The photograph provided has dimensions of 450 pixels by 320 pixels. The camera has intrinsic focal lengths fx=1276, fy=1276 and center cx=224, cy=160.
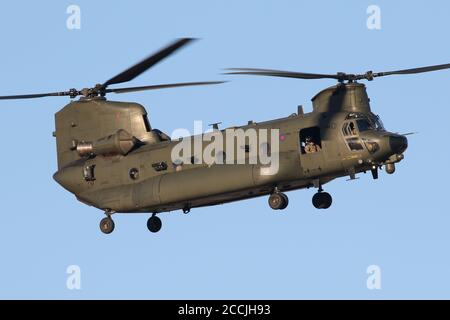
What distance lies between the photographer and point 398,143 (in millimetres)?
43438

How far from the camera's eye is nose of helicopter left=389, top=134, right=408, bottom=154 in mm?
43375

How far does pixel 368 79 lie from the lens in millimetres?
45500

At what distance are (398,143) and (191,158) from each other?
7.72 m

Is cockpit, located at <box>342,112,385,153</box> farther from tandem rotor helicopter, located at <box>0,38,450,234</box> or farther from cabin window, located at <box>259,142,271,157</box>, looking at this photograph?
cabin window, located at <box>259,142,271,157</box>

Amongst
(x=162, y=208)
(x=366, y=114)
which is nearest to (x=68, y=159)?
(x=162, y=208)

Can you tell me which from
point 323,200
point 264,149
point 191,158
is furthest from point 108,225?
point 323,200

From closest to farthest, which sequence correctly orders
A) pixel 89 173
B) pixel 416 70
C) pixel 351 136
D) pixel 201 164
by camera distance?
pixel 351 136 < pixel 416 70 < pixel 201 164 < pixel 89 173

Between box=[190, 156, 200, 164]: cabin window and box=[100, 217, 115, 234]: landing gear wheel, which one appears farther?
box=[100, 217, 115, 234]: landing gear wheel

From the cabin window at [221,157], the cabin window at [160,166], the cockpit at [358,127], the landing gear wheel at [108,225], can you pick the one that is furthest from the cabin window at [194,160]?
the cockpit at [358,127]

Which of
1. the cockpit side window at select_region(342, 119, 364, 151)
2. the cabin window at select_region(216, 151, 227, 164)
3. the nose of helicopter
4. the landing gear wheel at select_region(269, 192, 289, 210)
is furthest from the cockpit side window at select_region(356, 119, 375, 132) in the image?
the cabin window at select_region(216, 151, 227, 164)

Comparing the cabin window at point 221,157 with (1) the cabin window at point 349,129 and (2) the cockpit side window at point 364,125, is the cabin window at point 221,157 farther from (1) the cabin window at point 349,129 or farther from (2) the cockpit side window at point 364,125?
(2) the cockpit side window at point 364,125

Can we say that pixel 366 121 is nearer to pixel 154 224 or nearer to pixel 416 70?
pixel 416 70

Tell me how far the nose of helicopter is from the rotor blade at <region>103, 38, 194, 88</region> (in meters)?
7.69

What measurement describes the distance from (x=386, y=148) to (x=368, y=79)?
331 centimetres
